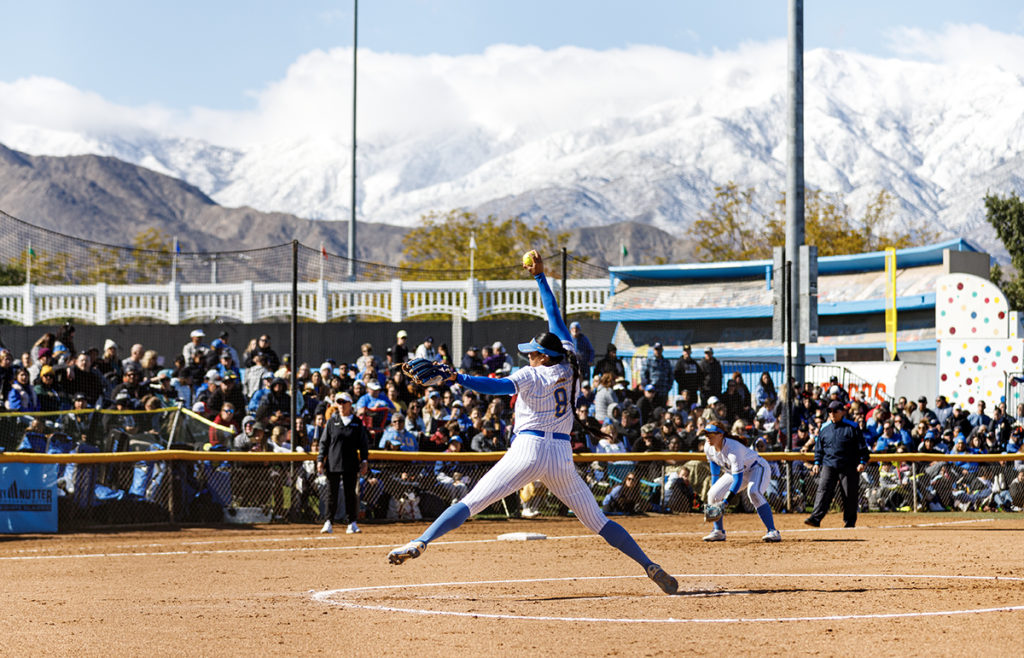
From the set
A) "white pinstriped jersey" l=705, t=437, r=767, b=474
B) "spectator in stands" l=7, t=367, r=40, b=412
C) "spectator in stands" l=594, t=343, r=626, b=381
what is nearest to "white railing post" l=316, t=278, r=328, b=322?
"spectator in stands" l=594, t=343, r=626, b=381

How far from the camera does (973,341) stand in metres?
31.4

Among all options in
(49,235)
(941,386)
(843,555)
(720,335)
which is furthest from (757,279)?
(843,555)

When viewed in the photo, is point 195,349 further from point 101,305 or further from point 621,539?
point 621,539

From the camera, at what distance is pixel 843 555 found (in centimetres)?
1349

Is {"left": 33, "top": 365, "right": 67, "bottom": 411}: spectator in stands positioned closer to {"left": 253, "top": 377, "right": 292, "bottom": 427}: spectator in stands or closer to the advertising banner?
the advertising banner

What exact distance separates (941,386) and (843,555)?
1928 cm

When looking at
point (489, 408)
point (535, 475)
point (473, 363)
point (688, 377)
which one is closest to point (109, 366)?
point (489, 408)

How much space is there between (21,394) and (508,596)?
33.9 feet

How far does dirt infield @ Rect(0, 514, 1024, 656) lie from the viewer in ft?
25.6

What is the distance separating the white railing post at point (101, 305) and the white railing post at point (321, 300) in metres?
5.50

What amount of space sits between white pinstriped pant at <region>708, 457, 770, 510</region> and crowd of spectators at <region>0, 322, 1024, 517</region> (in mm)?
2170

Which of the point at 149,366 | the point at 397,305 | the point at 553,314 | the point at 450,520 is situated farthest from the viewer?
the point at 397,305

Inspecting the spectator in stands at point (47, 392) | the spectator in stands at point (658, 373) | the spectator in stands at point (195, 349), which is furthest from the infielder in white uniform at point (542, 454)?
the spectator in stands at point (658, 373)

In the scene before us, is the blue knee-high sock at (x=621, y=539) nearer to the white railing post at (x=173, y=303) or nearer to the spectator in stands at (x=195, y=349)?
the spectator in stands at (x=195, y=349)
